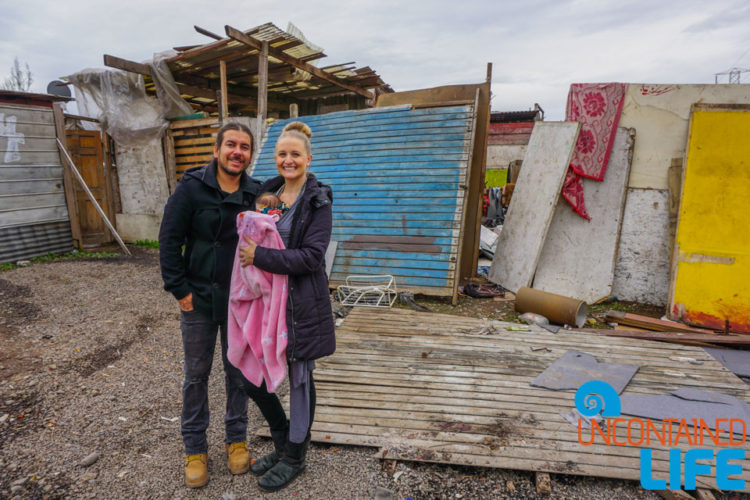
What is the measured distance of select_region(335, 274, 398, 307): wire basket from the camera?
5.64m

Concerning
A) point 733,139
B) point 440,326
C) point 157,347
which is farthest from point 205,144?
point 733,139

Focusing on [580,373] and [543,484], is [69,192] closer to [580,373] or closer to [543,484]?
[580,373]

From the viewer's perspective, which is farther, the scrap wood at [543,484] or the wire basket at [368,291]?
the wire basket at [368,291]

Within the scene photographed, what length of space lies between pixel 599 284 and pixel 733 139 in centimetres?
231

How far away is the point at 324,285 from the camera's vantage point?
7.25 feet

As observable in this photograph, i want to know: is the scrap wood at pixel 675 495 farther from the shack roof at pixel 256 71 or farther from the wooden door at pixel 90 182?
the wooden door at pixel 90 182

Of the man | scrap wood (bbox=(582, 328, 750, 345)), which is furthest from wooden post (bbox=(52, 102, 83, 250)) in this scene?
scrap wood (bbox=(582, 328, 750, 345))

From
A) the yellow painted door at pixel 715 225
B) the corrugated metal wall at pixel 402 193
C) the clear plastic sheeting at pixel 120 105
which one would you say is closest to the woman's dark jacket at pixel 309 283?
the corrugated metal wall at pixel 402 193

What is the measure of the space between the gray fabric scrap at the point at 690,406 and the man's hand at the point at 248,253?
273 cm

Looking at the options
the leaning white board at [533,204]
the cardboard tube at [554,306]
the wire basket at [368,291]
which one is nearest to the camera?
the cardboard tube at [554,306]

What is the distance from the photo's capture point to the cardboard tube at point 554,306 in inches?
193

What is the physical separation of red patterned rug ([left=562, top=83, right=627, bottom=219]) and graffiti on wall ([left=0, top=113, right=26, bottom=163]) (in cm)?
985

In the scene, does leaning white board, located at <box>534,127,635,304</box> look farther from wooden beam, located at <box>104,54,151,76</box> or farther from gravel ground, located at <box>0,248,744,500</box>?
wooden beam, located at <box>104,54,151,76</box>

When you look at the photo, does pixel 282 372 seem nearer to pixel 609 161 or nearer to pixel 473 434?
pixel 473 434
